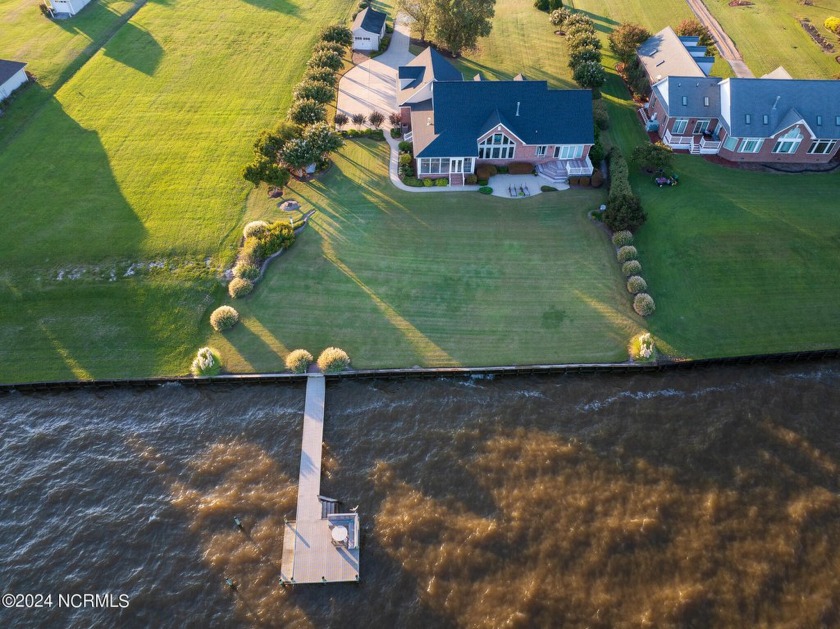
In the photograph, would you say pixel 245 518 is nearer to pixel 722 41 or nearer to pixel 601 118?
pixel 601 118

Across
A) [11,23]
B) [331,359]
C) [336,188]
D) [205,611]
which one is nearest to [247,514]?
[205,611]

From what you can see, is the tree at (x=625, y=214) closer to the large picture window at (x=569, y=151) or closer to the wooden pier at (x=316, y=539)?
the large picture window at (x=569, y=151)

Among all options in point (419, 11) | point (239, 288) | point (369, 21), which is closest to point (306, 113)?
point (239, 288)

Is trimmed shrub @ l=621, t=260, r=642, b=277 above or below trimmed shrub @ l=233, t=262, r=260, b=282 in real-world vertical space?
above

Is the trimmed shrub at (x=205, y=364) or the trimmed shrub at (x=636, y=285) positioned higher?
the trimmed shrub at (x=636, y=285)

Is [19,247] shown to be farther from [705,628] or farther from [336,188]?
[705,628]

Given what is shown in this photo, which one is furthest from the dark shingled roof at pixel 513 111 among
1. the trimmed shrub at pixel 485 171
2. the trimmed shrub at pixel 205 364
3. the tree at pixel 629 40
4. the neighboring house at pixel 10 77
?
the neighboring house at pixel 10 77

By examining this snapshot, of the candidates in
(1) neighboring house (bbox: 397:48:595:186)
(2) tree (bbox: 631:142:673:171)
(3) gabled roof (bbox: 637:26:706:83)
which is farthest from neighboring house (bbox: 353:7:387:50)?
(2) tree (bbox: 631:142:673:171)

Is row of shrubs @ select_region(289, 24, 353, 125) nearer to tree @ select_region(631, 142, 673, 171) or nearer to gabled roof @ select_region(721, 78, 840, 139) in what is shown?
tree @ select_region(631, 142, 673, 171)
